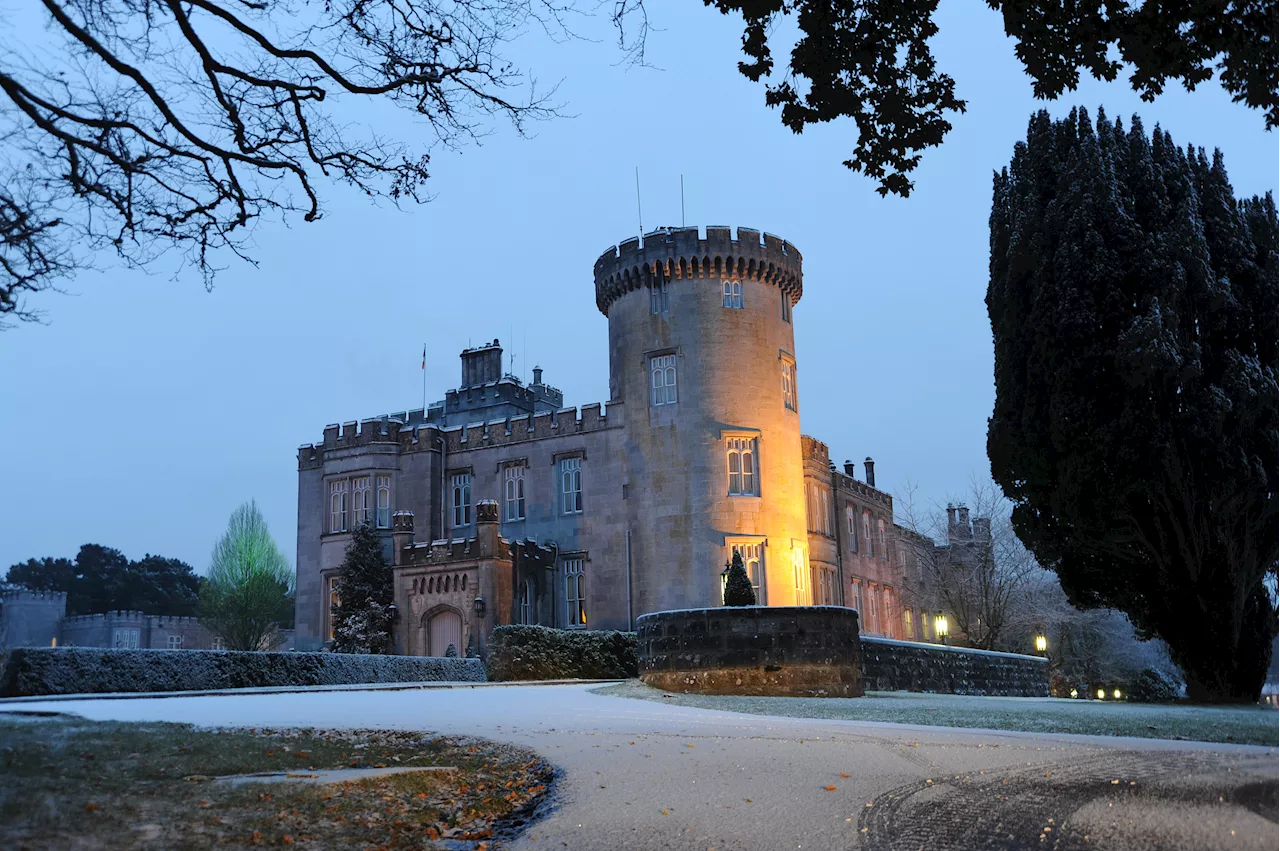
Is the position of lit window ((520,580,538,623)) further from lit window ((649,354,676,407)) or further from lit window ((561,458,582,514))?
lit window ((649,354,676,407))

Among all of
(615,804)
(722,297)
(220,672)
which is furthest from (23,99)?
(722,297)

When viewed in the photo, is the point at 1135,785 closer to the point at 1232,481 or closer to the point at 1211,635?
the point at 1232,481

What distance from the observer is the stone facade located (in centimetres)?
6556

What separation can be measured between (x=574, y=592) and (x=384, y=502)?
811cm

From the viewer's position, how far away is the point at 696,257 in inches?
1421

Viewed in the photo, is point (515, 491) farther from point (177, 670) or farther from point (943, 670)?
point (177, 670)

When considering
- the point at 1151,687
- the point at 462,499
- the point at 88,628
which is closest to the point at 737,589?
the point at 462,499

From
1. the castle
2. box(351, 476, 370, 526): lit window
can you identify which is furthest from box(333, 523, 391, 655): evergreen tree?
box(351, 476, 370, 526): lit window

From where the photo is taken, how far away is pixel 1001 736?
32.7 ft

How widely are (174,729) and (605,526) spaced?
2792cm

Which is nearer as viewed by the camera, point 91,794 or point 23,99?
point 91,794

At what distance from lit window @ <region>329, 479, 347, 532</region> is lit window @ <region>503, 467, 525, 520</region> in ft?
19.8

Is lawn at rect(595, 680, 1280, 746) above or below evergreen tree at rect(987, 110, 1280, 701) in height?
below

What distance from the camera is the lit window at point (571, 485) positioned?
37.9m
